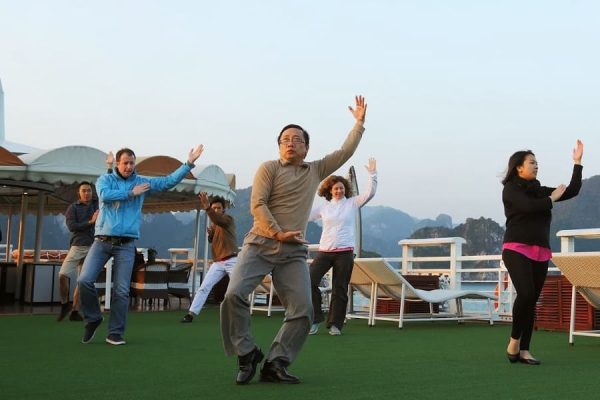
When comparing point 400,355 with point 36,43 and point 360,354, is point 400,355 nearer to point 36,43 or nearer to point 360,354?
point 360,354

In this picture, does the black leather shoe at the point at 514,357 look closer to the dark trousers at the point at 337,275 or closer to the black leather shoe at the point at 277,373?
the black leather shoe at the point at 277,373

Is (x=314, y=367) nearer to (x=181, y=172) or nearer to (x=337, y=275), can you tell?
(x=181, y=172)

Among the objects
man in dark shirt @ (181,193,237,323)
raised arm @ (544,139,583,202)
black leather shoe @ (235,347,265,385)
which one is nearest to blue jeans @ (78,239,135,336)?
black leather shoe @ (235,347,265,385)

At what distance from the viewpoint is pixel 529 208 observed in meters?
5.12

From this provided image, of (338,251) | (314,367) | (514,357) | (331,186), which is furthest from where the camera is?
(331,186)

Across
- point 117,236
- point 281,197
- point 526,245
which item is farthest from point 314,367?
point 117,236

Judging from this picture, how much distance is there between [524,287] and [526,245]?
0.28m

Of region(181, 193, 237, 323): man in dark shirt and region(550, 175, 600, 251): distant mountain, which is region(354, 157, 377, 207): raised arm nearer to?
region(181, 193, 237, 323): man in dark shirt

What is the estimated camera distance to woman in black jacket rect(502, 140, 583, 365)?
5.11 metres

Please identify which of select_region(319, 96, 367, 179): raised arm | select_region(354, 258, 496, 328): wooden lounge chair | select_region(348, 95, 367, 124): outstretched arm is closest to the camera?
select_region(319, 96, 367, 179): raised arm

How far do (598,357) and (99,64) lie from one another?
17879 millimetres

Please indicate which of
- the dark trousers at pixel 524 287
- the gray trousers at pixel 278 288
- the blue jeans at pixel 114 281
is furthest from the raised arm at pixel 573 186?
the blue jeans at pixel 114 281

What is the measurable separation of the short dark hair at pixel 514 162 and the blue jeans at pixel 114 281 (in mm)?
3023

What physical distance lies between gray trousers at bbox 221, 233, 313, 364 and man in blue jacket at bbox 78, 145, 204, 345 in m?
2.21
